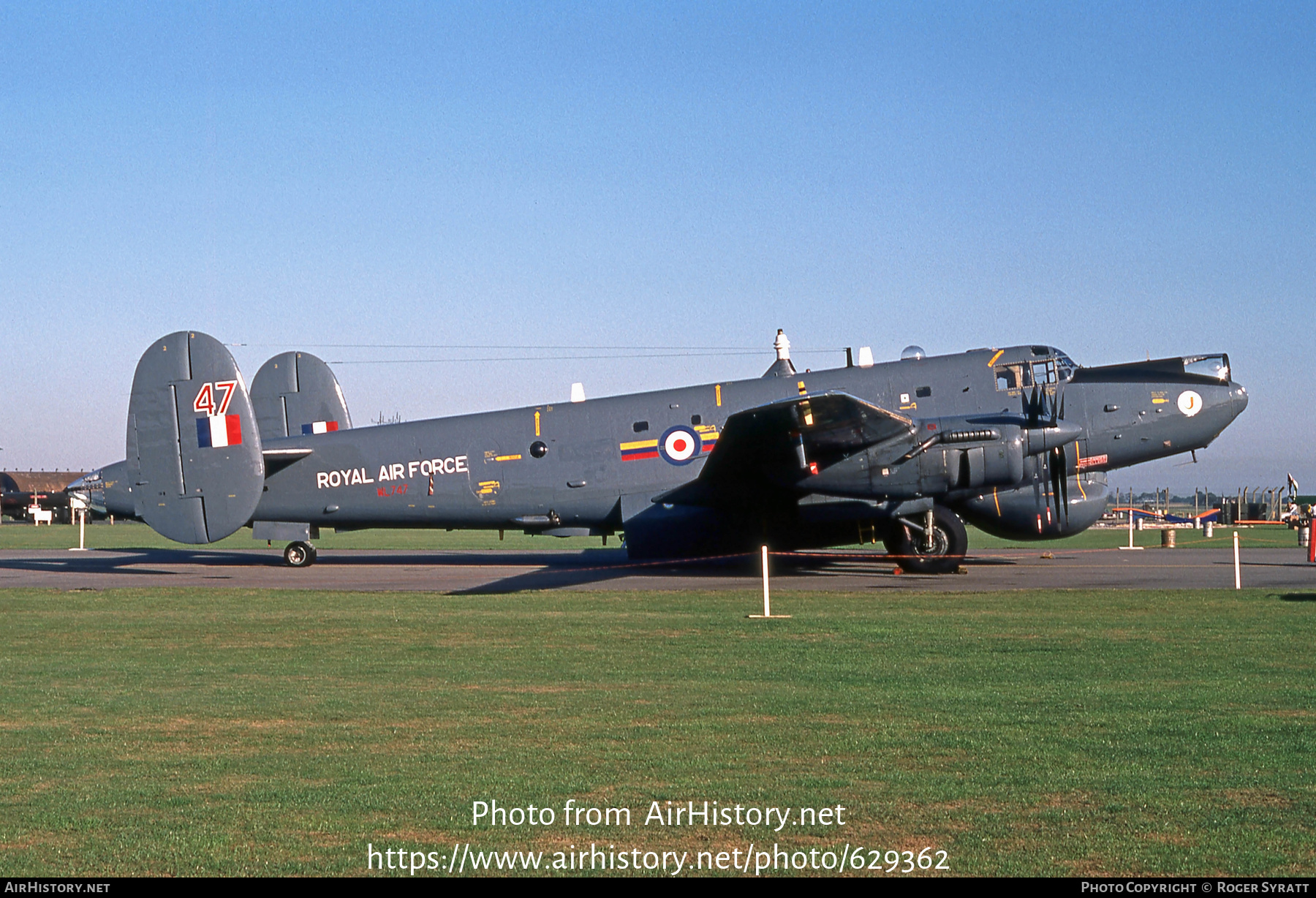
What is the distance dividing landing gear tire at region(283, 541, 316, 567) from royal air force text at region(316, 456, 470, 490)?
2926 millimetres

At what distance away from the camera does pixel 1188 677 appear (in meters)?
10.0

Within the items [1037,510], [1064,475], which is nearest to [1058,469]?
[1064,475]

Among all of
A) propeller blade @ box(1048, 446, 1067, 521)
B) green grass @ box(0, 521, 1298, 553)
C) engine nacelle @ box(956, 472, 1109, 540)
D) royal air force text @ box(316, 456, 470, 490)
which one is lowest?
green grass @ box(0, 521, 1298, 553)

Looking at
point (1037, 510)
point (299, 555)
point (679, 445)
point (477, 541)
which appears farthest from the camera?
point (477, 541)

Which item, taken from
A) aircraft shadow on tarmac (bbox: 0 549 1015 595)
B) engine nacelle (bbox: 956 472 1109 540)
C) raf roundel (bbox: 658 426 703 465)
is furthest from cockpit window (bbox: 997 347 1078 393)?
raf roundel (bbox: 658 426 703 465)

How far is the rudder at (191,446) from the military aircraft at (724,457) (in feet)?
0.11

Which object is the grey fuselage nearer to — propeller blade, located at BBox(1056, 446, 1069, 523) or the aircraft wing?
propeller blade, located at BBox(1056, 446, 1069, 523)

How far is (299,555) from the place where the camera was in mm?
28578

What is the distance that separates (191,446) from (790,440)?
12.1 meters

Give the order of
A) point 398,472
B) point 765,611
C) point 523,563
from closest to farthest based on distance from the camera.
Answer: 1. point 765,611
2. point 398,472
3. point 523,563

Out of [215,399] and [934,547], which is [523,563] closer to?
[215,399]

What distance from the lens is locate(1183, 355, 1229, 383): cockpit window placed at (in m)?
23.1

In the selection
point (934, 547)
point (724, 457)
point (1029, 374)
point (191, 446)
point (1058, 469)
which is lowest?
point (934, 547)

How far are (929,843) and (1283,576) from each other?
18.6 m
